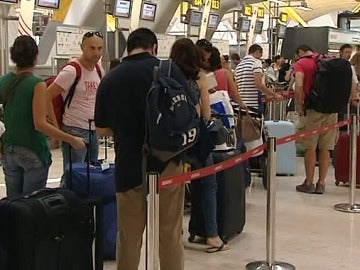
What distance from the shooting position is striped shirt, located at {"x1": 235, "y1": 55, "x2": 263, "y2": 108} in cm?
723

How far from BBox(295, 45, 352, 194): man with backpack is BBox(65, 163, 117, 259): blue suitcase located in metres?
2.80

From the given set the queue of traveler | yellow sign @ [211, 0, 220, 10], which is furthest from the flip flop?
yellow sign @ [211, 0, 220, 10]

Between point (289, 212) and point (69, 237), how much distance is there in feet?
10.0

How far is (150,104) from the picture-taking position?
295cm

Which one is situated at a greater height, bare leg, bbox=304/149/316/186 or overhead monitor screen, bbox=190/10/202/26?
overhead monitor screen, bbox=190/10/202/26

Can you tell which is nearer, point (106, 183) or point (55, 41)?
point (106, 183)

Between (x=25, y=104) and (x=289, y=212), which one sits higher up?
(x=25, y=104)

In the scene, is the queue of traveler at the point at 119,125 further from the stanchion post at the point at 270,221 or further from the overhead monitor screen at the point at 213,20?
the overhead monitor screen at the point at 213,20

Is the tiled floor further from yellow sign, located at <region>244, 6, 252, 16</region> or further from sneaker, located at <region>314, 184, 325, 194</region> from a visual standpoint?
yellow sign, located at <region>244, 6, 252, 16</region>

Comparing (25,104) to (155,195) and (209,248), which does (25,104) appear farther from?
(209,248)

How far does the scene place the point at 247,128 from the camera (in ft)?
18.8

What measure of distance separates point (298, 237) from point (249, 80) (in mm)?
2609

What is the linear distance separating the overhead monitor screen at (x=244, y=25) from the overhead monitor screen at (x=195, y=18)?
236 centimetres

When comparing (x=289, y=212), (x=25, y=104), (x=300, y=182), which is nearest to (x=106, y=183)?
(x=25, y=104)
